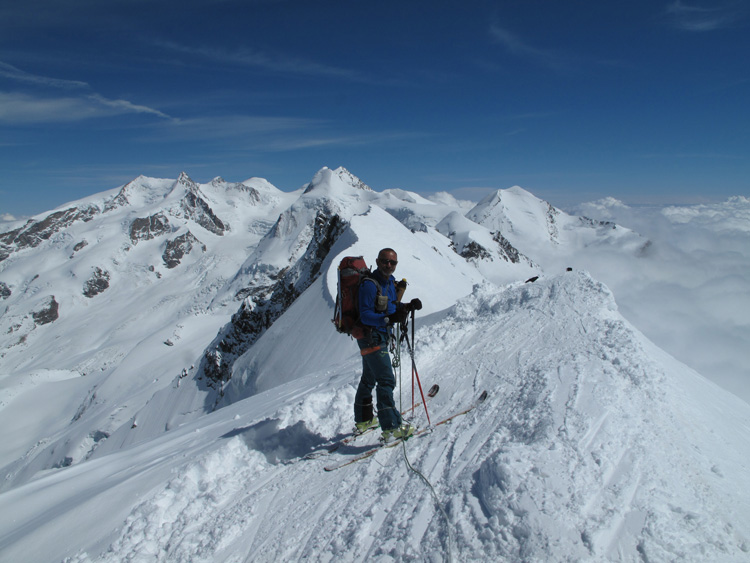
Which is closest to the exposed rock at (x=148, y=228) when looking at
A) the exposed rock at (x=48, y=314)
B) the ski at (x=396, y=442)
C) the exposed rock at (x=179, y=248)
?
the exposed rock at (x=179, y=248)

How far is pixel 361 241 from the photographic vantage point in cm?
2875

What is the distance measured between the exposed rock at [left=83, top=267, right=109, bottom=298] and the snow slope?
18196 centimetres

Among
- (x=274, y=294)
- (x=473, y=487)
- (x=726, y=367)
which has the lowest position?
(x=726, y=367)

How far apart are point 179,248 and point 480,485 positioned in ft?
627

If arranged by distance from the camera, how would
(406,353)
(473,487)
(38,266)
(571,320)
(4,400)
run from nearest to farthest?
(473,487) < (571,320) < (406,353) < (4,400) < (38,266)

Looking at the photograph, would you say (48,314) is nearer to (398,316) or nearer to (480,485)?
(398,316)

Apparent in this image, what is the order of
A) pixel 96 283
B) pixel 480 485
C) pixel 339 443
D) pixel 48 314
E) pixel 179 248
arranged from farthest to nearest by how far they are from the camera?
pixel 179 248 → pixel 96 283 → pixel 48 314 → pixel 339 443 → pixel 480 485

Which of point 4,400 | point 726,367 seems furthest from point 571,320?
point 726,367

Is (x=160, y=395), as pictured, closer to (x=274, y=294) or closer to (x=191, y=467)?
(x=274, y=294)

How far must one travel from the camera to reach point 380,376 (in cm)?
568

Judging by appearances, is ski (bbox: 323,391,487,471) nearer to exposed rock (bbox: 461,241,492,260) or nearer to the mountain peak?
exposed rock (bbox: 461,241,492,260)

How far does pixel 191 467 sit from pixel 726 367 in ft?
530

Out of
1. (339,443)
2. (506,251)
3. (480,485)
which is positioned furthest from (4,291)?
(480,485)

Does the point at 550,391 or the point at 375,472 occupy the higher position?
the point at 550,391
